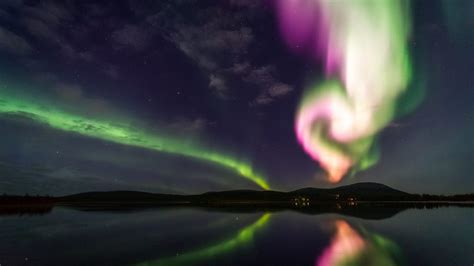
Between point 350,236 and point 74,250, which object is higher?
point 350,236

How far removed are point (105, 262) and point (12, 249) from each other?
876cm

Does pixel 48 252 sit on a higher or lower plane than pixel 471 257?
lower

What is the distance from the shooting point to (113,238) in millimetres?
27656

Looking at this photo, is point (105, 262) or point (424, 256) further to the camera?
point (424, 256)

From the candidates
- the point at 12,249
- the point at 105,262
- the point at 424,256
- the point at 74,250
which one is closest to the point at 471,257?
the point at 424,256

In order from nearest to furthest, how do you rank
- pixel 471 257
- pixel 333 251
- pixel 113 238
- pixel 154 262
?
pixel 154 262 < pixel 471 257 < pixel 333 251 < pixel 113 238

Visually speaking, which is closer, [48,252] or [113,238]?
[48,252]

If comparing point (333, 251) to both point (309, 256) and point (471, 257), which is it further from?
point (471, 257)

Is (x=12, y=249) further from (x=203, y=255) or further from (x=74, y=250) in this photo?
(x=203, y=255)

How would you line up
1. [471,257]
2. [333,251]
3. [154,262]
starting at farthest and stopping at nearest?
[333,251] < [471,257] < [154,262]

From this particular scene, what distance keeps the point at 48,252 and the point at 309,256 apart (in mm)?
16480

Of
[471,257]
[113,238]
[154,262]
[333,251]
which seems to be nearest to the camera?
[154,262]

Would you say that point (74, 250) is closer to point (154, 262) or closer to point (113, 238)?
point (113, 238)

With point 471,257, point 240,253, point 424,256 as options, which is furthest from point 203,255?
point 471,257
